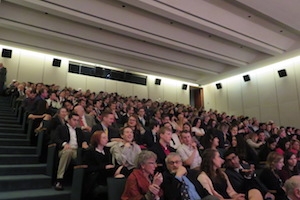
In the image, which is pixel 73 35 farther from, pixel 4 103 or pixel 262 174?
pixel 262 174

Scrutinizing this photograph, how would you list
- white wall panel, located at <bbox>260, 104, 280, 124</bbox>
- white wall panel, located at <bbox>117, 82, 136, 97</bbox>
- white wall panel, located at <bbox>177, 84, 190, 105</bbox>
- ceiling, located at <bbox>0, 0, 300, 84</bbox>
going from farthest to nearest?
white wall panel, located at <bbox>177, 84, 190, 105</bbox> → white wall panel, located at <bbox>117, 82, 136, 97</bbox> → white wall panel, located at <bbox>260, 104, 280, 124</bbox> → ceiling, located at <bbox>0, 0, 300, 84</bbox>

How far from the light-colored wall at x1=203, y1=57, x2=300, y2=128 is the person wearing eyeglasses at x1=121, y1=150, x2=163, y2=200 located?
798 centimetres

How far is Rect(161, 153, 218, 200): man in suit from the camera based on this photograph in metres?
2.00

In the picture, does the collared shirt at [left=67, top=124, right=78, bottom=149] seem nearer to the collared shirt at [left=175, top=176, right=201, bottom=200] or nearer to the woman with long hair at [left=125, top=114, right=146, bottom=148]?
the woman with long hair at [left=125, top=114, right=146, bottom=148]

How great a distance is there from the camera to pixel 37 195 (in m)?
2.39

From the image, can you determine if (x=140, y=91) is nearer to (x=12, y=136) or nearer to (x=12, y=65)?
(x=12, y=65)

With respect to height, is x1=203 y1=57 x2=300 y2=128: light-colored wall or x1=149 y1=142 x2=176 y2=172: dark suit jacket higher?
x1=203 y1=57 x2=300 y2=128: light-colored wall

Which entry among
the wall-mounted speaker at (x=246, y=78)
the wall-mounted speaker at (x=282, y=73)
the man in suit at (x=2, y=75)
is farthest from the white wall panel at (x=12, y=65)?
the wall-mounted speaker at (x=282, y=73)

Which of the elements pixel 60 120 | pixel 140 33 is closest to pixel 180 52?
pixel 140 33

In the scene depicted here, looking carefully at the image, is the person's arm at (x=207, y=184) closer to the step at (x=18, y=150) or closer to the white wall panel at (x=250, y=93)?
the step at (x=18, y=150)

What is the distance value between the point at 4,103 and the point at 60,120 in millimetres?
3344

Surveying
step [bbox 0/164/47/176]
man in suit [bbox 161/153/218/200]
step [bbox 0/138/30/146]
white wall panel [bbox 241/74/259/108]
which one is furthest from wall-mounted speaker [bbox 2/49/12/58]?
white wall panel [bbox 241/74/259/108]

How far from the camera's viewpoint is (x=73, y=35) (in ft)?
23.6

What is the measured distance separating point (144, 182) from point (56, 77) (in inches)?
311
